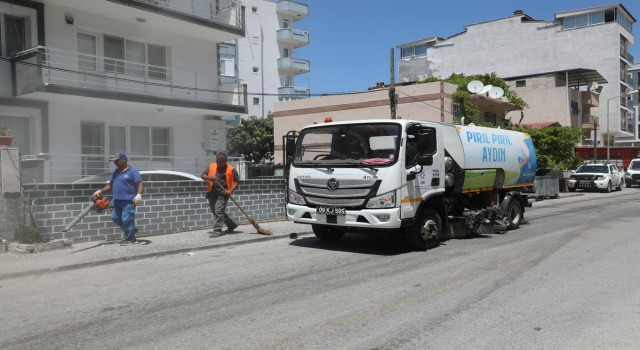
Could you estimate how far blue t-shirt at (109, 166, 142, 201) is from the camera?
32.2 feet

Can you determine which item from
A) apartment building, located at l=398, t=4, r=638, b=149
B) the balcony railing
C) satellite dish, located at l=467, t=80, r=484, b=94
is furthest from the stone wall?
apartment building, located at l=398, t=4, r=638, b=149

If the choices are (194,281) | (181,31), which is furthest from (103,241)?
(181,31)

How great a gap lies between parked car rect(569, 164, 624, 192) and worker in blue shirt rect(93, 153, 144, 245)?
93.2 ft

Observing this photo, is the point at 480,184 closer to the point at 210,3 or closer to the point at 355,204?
the point at 355,204

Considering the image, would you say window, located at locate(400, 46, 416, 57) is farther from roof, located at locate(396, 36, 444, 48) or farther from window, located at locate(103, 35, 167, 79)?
window, located at locate(103, 35, 167, 79)

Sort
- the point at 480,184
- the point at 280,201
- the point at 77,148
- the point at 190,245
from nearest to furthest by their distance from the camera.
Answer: the point at 190,245 < the point at 480,184 < the point at 280,201 < the point at 77,148

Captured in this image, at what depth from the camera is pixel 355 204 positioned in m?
8.95

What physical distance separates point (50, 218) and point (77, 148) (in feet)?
22.2

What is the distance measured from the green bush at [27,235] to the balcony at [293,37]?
42.6 metres

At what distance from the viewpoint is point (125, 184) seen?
32.3 feet

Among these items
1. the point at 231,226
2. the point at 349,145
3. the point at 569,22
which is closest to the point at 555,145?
Result: the point at 231,226

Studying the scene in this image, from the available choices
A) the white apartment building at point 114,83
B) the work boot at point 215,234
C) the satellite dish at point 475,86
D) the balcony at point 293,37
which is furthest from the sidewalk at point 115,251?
the balcony at point 293,37

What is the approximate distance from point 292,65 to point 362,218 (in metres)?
42.3

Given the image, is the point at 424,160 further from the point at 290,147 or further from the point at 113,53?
the point at 113,53
